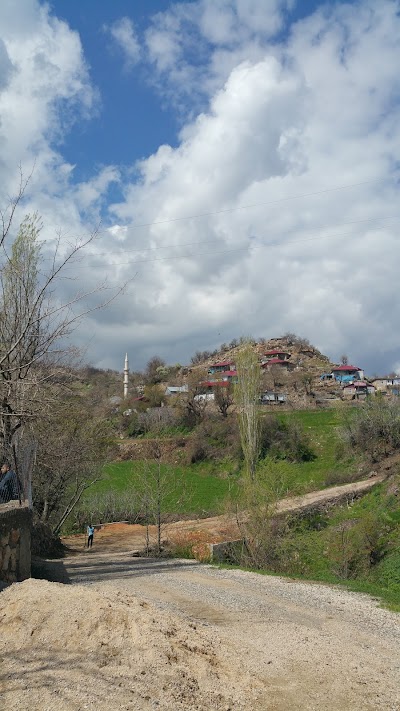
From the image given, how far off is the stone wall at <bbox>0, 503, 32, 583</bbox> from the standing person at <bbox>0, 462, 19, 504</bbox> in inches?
23.3

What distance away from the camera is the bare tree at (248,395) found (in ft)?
115

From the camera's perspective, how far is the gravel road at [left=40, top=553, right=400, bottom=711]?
5508mm

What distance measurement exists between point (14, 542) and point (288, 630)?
14.2 ft

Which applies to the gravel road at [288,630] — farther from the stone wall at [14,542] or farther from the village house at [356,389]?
the village house at [356,389]

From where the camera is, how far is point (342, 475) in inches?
1499

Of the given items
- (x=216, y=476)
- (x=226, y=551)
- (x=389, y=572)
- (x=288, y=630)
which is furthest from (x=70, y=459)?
(x=216, y=476)

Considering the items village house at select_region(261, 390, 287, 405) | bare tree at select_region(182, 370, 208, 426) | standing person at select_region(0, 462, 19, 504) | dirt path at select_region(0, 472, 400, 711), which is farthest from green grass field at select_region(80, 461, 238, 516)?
village house at select_region(261, 390, 287, 405)

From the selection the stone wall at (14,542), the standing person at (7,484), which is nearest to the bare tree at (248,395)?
the standing person at (7,484)

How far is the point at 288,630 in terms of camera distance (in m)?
7.98

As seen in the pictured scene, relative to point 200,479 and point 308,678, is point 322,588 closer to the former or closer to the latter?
point 308,678

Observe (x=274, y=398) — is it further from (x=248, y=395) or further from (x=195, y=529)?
(x=195, y=529)

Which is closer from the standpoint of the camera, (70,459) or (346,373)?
(70,459)

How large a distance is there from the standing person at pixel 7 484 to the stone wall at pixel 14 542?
0.59 m

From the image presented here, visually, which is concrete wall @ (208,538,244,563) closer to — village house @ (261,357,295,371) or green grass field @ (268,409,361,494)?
green grass field @ (268,409,361,494)
